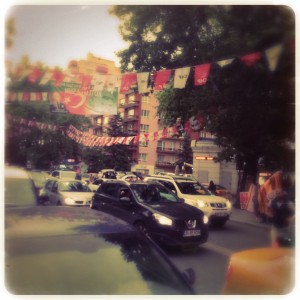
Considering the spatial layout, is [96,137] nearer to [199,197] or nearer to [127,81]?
[127,81]

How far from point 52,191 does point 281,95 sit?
4141 millimetres

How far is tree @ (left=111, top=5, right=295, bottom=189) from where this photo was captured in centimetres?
447

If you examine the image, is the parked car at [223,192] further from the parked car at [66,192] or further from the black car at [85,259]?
the black car at [85,259]

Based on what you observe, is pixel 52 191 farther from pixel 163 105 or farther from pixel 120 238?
pixel 120 238

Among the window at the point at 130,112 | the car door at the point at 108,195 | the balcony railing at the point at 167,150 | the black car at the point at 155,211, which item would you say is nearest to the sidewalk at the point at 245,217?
the black car at the point at 155,211

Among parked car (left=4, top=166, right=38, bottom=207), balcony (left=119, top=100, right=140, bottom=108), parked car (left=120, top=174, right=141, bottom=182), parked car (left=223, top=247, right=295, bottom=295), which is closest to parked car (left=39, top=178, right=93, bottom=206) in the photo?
parked car (left=4, top=166, right=38, bottom=207)

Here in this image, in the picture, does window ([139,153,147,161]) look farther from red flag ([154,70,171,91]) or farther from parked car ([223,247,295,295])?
parked car ([223,247,295,295])

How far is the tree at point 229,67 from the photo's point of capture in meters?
4.47

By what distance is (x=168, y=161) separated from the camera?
5.68 meters

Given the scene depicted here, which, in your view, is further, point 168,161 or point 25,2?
point 168,161

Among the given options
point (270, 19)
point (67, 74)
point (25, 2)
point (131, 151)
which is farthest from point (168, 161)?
point (25, 2)

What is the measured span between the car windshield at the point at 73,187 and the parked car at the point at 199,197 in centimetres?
134

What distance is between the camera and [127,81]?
5645 mm

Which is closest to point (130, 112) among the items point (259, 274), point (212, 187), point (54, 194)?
point (54, 194)
